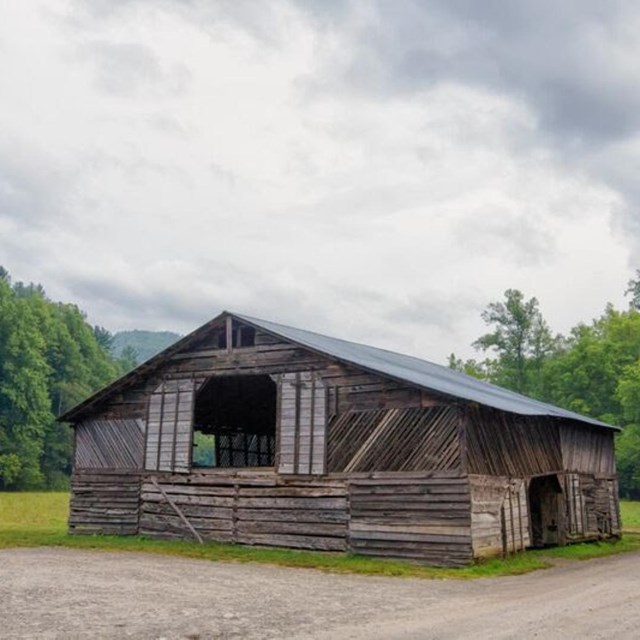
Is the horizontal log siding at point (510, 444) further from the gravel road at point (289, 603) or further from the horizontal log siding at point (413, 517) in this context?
the gravel road at point (289, 603)

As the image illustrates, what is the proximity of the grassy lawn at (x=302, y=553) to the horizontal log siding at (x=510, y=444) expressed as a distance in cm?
243

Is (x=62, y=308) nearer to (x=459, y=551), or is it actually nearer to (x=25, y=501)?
(x=25, y=501)

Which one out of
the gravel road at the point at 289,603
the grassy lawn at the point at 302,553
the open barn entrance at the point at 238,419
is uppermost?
the open barn entrance at the point at 238,419

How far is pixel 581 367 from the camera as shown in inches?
2557

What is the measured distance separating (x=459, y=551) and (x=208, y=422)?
45.8 ft

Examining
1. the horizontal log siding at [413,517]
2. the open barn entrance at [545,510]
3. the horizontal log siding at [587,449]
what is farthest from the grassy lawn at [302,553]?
the horizontal log siding at [587,449]

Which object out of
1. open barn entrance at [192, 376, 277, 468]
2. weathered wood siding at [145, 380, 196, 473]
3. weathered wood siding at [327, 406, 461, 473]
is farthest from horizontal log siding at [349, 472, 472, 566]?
open barn entrance at [192, 376, 277, 468]

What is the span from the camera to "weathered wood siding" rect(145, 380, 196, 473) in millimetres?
25703

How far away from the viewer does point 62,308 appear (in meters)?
93.5

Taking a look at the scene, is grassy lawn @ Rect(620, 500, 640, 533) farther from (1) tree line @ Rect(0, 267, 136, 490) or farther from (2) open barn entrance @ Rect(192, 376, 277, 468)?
(1) tree line @ Rect(0, 267, 136, 490)

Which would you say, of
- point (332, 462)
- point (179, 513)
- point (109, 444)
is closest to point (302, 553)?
point (332, 462)

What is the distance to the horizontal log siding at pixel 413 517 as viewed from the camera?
20656 mm

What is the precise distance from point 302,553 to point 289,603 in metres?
8.83

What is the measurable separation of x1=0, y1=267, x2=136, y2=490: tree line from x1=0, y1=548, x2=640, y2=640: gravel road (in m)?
50.9
